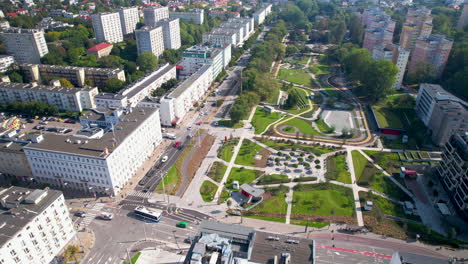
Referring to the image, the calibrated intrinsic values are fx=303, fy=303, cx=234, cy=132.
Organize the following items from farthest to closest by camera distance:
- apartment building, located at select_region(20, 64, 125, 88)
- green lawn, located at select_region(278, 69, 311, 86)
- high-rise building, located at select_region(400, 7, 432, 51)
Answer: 1. high-rise building, located at select_region(400, 7, 432, 51)
2. green lawn, located at select_region(278, 69, 311, 86)
3. apartment building, located at select_region(20, 64, 125, 88)

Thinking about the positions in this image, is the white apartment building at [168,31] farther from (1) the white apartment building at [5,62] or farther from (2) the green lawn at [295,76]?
(1) the white apartment building at [5,62]

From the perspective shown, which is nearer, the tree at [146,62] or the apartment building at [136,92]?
the apartment building at [136,92]

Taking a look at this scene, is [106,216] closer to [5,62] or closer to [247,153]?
[247,153]

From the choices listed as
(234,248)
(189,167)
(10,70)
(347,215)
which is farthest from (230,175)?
(10,70)

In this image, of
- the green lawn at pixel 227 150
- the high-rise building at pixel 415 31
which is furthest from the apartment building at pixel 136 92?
the high-rise building at pixel 415 31

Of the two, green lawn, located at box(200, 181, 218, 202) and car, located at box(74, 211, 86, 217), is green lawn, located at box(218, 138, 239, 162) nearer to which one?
green lawn, located at box(200, 181, 218, 202)

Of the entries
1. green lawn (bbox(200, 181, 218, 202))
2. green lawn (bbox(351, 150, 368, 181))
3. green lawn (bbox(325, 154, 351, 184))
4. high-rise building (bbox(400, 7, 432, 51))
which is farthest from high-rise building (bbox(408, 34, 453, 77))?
green lawn (bbox(200, 181, 218, 202))

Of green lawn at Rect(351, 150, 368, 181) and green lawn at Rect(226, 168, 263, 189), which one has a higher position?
green lawn at Rect(351, 150, 368, 181)
